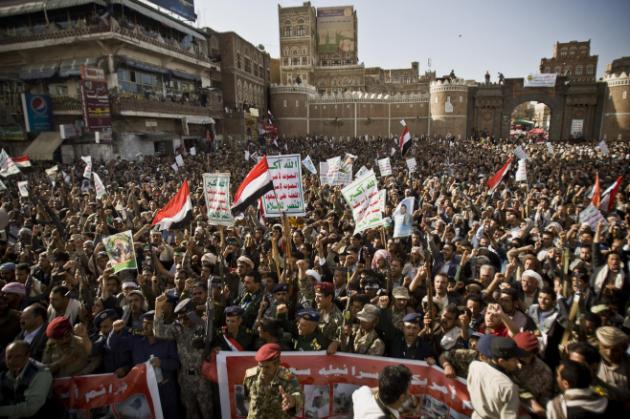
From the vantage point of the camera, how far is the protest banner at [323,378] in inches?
132

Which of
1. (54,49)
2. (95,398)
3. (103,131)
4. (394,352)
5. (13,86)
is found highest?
(54,49)

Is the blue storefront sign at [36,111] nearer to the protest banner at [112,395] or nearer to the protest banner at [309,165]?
the protest banner at [309,165]

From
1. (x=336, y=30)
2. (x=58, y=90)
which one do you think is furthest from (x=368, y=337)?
(x=336, y=30)

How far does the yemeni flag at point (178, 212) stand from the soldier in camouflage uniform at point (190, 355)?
307cm

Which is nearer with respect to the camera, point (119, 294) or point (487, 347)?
point (487, 347)

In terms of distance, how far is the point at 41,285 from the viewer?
5406 mm

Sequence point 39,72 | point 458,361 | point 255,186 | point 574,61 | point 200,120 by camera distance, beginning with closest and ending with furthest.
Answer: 1. point 458,361
2. point 255,186
3. point 39,72
4. point 200,120
5. point 574,61

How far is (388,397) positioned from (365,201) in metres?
4.09

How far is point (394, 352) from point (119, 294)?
334 centimetres

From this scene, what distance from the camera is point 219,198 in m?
6.59

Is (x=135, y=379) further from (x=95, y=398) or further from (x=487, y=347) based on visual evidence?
(x=487, y=347)

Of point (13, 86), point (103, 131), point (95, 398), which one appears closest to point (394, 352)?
point (95, 398)

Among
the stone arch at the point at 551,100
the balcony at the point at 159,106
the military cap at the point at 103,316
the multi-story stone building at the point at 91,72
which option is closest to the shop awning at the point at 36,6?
the multi-story stone building at the point at 91,72

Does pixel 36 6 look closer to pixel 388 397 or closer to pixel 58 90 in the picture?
pixel 58 90
